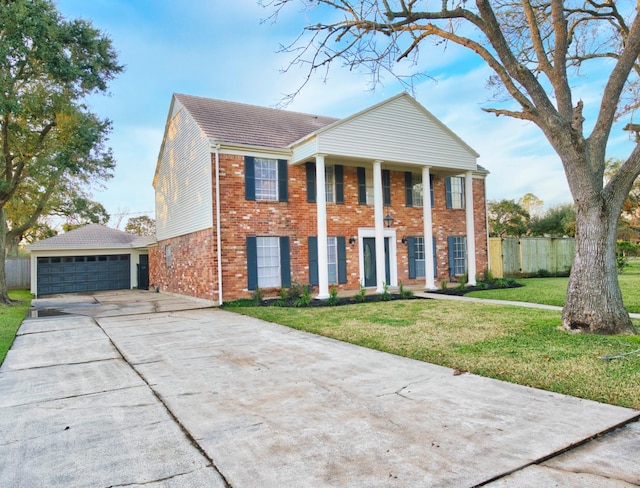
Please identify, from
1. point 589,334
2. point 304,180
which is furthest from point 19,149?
point 589,334

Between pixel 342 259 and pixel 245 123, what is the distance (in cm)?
588

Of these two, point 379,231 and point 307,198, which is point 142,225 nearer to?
point 307,198

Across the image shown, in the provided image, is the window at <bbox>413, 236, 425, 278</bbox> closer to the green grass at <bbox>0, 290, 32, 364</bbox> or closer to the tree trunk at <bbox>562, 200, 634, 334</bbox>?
the tree trunk at <bbox>562, 200, 634, 334</bbox>

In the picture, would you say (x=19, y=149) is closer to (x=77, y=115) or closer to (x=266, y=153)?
(x=77, y=115)

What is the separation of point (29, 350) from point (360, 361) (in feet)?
17.8

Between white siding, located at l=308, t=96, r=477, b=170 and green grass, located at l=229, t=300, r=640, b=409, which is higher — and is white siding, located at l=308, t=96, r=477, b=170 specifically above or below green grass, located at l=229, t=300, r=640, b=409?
above

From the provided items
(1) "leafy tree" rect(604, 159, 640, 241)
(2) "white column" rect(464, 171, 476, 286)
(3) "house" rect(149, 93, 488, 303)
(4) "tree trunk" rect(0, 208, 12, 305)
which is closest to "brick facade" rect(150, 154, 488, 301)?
(3) "house" rect(149, 93, 488, 303)

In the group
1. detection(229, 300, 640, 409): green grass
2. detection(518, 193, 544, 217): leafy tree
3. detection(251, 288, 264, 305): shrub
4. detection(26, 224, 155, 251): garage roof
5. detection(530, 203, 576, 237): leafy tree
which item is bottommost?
detection(229, 300, 640, 409): green grass

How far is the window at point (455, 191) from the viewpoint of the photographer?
17.8 metres

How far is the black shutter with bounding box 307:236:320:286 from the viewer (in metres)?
14.2

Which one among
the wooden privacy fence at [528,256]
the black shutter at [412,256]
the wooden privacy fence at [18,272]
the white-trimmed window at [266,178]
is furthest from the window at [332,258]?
the wooden privacy fence at [18,272]

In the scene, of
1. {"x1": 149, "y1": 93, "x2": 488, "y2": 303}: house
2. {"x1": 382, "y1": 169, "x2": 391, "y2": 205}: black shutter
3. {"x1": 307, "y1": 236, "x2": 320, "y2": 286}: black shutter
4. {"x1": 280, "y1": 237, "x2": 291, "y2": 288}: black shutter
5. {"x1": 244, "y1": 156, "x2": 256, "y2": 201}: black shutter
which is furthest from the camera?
{"x1": 382, "y1": 169, "x2": 391, "y2": 205}: black shutter

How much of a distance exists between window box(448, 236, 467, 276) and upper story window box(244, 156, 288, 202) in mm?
7838

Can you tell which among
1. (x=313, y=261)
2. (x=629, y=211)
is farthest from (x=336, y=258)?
(x=629, y=211)
